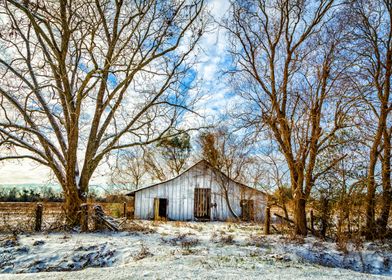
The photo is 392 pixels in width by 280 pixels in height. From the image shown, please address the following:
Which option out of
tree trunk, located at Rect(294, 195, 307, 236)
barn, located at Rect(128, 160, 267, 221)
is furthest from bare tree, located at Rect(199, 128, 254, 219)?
tree trunk, located at Rect(294, 195, 307, 236)

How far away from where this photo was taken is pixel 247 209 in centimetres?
2166

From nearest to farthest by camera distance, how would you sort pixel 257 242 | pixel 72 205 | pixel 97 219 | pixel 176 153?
1. pixel 257 242
2. pixel 97 219
3. pixel 72 205
4. pixel 176 153

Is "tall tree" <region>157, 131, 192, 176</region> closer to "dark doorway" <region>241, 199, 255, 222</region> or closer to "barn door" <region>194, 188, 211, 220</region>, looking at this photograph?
"barn door" <region>194, 188, 211, 220</region>

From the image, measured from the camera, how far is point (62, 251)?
7.85 m

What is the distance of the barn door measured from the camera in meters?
21.3

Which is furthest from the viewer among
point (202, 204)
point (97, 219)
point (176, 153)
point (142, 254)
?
point (176, 153)

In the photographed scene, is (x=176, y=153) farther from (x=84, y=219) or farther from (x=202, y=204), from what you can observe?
(x=84, y=219)

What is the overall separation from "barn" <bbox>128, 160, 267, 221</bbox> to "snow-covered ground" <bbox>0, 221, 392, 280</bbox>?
10169 millimetres

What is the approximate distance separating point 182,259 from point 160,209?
17.0 metres

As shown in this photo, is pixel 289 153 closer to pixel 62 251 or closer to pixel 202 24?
pixel 202 24

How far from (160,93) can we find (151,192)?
31.6ft

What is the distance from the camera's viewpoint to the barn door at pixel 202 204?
2128 centimetres

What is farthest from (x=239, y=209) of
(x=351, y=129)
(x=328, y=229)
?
(x=351, y=129)

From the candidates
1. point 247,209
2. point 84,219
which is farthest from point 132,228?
point 247,209
